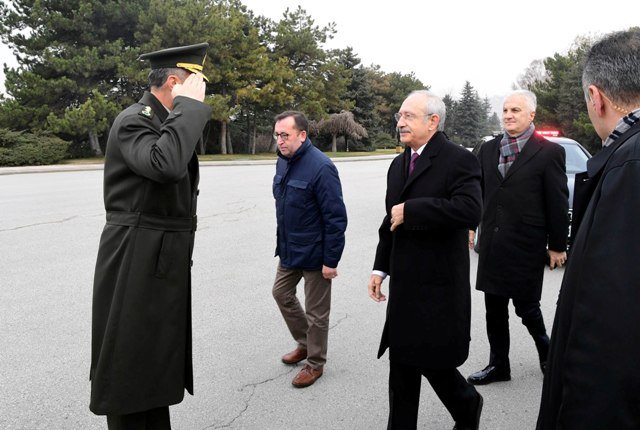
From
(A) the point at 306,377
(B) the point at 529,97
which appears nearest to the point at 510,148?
(B) the point at 529,97

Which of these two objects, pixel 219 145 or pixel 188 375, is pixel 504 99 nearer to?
pixel 188 375

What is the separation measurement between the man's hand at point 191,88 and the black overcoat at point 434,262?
1.17m

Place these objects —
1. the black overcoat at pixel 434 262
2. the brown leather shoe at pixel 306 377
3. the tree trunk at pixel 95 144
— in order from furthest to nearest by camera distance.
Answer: the tree trunk at pixel 95 144 → the brown leather shoe at pixel 306 377 → the black overcoat at pixel 434 262

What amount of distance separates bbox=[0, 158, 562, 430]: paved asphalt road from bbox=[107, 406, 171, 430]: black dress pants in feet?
2.33

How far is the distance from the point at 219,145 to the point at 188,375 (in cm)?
4073

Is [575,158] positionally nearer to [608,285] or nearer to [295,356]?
[295,356]

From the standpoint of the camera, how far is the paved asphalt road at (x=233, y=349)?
10.7ft

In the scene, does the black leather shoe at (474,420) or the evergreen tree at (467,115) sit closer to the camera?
the black leather shoe at (474,420)

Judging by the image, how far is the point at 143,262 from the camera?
222 centimetres

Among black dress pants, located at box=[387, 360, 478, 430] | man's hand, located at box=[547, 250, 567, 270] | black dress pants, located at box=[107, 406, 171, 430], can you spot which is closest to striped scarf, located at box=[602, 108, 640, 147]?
black dress pants, located at box=[387, 360, 478, 430]

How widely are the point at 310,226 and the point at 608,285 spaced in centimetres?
256

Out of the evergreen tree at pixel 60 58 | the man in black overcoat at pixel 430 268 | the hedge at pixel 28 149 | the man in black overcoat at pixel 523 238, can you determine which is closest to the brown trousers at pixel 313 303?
the man in black overcoat at pixel 430 268

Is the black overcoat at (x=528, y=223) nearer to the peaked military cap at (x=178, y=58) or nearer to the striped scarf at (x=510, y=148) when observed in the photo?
the striped scarf at (x=510, y=148)

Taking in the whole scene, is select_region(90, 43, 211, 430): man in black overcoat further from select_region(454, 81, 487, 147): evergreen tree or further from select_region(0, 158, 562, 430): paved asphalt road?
select_region(454, 81, 487, 147): evergreen tree
